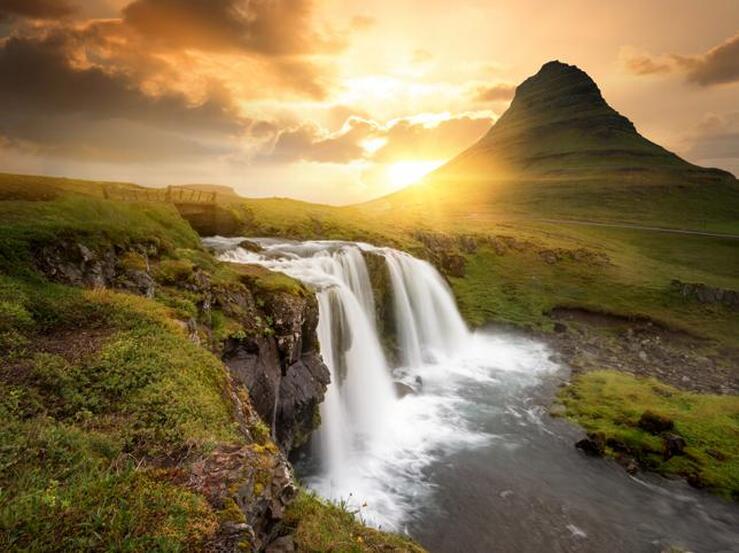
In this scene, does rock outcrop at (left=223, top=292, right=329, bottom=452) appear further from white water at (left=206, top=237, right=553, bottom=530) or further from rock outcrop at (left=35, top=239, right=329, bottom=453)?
white water at (left=206, top=237, right=553, bottom=530)

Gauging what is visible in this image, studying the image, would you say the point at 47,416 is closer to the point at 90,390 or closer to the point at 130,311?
the point at 90,390

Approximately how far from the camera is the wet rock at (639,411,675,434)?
21359mm

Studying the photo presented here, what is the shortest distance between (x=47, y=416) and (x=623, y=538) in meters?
18.8

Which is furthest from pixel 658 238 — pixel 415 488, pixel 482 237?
pixel 415 488

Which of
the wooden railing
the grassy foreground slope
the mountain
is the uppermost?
the mountain

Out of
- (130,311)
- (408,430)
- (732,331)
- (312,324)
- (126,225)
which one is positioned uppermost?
(126,225)

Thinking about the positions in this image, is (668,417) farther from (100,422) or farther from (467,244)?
(467,244)

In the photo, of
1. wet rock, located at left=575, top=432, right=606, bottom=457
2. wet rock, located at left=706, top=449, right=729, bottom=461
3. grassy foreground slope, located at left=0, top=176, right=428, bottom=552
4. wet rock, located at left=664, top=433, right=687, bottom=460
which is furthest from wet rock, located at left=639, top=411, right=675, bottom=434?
grassy foreground slope, located at left=0, top=176, right=428, bottom=552

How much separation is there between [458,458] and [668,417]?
40.9ft

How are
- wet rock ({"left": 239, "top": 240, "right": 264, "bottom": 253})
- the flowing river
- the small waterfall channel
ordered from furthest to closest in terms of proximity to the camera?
wet rock ({"left": 239, "top": 240, "right": 264, "bottom": 253})
the small waterfall channel
the flowing river

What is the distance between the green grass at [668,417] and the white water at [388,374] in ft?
18.7

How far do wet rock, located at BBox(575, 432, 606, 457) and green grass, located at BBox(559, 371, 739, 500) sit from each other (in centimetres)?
56

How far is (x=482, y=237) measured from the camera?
6419 cm

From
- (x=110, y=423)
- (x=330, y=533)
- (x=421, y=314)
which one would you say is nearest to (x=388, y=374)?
(x=421, y=314)
